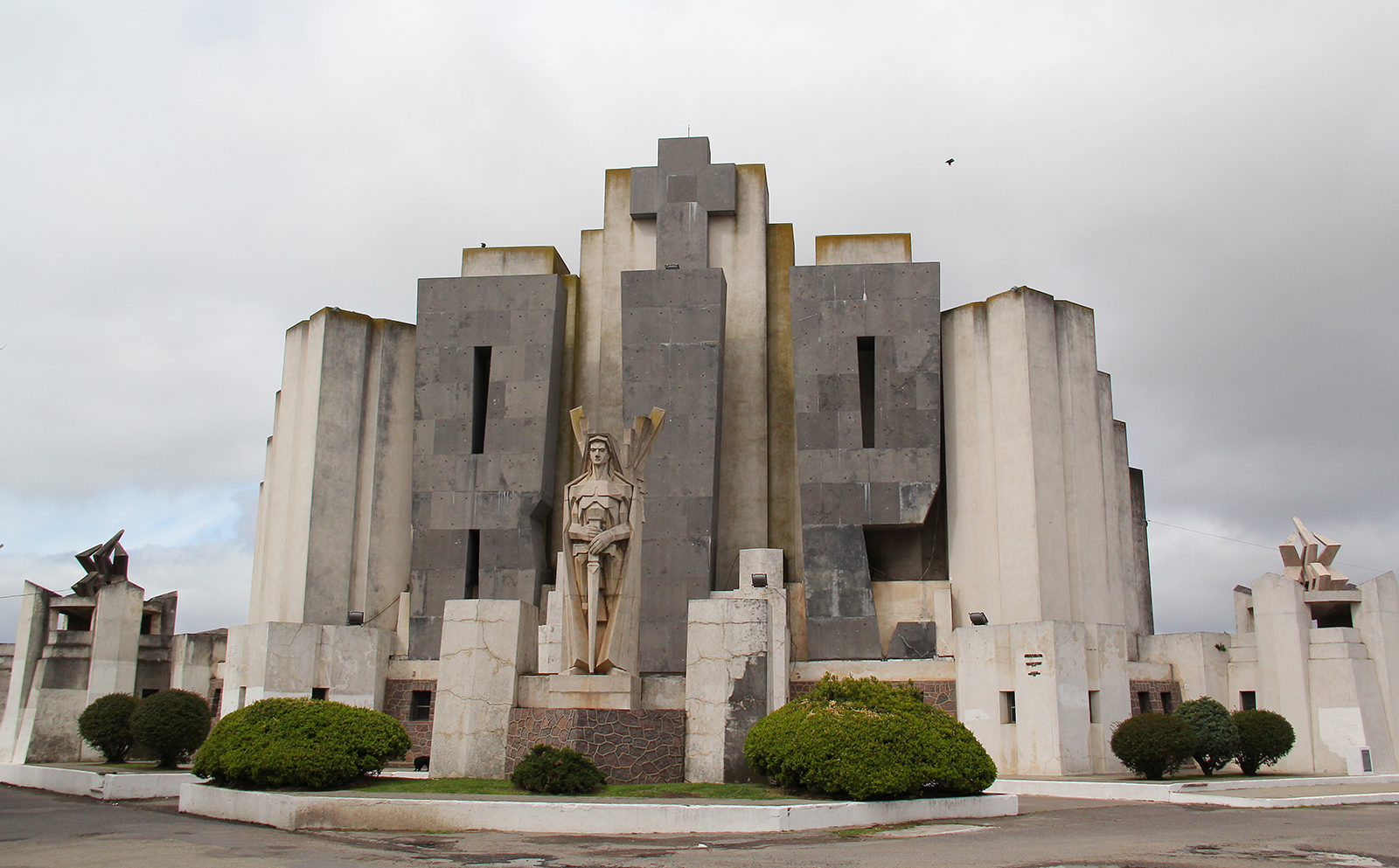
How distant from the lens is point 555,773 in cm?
1385

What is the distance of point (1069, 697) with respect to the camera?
72.6 ft

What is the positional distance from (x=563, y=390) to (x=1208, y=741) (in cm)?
1887

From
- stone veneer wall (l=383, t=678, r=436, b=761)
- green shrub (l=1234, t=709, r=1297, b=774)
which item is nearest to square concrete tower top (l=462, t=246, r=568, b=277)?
stone veneer wall (l=383, t=678, r=436, b=761)

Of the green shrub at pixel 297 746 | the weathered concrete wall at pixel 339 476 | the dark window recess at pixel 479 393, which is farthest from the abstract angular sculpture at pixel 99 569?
the green shrub at pixel 297 746

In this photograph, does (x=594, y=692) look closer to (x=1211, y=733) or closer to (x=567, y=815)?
(x=567, y=815)

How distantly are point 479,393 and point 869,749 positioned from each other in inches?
794

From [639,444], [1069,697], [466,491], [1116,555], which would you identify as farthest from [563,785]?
[1116,555]

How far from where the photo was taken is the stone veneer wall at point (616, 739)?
51.2 feet

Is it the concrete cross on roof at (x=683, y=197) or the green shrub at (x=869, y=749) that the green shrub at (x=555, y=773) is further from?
the concrete cross on roof at (x=683, y=197)

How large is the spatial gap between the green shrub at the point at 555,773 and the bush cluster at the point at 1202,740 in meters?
10.4

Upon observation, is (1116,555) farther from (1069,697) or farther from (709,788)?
(709,788)

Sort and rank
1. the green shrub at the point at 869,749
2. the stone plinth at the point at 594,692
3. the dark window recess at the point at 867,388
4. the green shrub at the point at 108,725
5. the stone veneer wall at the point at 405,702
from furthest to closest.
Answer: the dark window recess at the point at 867,388 → the stone veneer wall at the point at 405,702 → the green shrub at the point at 108,725 → the stone plinth at the point at 594,692 → the green shrub at the point at 869,749

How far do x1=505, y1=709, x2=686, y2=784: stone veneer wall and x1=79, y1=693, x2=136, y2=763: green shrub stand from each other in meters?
11.4

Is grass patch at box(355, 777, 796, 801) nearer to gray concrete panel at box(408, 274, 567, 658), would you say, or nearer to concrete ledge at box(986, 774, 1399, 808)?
concrete ledge at box(986, 774, 1399, 808)
